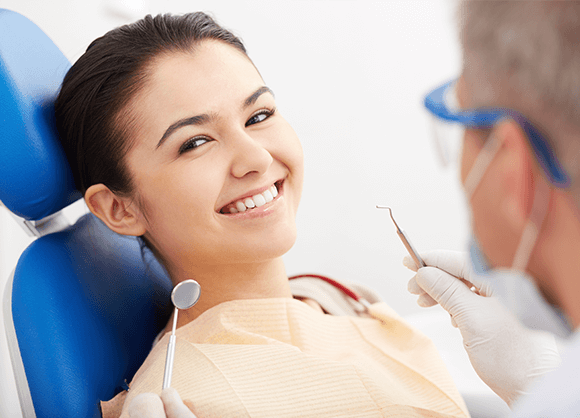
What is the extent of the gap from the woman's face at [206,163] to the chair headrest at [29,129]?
179mm

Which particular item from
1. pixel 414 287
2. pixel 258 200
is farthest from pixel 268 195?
pixel 414 287

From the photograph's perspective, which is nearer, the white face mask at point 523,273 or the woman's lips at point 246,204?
the white face mask at point 523,273

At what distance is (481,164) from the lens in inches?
22.4

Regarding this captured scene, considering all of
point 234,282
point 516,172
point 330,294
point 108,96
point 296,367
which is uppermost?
point 108,96

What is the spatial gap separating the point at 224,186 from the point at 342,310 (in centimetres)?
55

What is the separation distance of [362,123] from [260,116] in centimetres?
153

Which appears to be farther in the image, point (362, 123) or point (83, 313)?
point (362, 123)

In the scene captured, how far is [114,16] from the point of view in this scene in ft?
5.75

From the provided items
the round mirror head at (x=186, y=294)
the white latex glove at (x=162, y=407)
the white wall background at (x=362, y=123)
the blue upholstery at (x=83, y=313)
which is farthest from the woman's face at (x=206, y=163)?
the white wall background at (x=362, y=123)

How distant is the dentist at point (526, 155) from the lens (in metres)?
0.47

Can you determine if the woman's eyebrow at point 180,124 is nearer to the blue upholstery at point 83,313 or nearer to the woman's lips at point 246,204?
the woman's lips at point 246,204

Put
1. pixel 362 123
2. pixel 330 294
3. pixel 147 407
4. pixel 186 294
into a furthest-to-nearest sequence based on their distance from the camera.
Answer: pixel 362 123 → pixel 330 294 → pixel 186 294 → pixel 147 407

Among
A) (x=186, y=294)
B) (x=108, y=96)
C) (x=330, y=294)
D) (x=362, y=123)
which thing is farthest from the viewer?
(x=362, y=123)

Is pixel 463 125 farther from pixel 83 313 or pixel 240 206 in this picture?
pixel 83 313
